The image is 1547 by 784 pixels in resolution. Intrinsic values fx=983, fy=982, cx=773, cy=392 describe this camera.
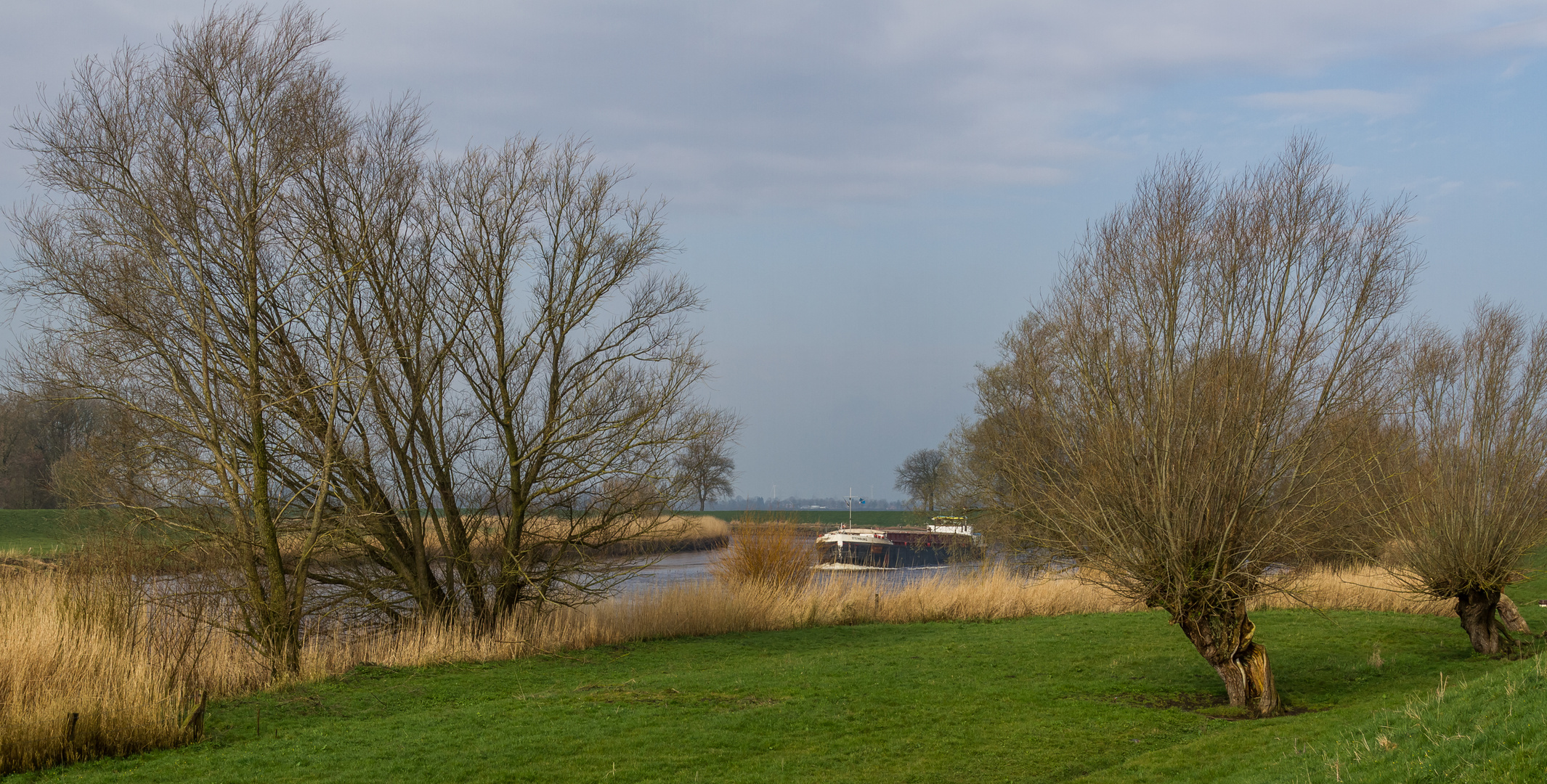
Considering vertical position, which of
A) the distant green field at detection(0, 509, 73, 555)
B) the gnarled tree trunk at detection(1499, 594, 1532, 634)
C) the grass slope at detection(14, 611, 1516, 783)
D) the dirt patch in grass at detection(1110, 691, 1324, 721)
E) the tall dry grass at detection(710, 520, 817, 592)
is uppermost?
the distant green field at detection(0, 509, 73, 555)

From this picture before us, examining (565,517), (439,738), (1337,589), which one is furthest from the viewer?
(1337,589)

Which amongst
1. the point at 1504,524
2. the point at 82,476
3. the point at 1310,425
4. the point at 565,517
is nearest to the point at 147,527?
the point at 82,476

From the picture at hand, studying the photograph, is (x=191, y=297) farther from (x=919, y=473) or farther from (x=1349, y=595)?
(x=919, y=473)

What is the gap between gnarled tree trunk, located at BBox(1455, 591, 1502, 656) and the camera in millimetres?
12453

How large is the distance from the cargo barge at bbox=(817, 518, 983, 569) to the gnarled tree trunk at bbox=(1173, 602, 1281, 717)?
75.6 feet

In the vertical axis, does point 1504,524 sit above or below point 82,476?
below

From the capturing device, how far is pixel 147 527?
12.5 metres

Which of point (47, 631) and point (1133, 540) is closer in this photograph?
point (47, 631)

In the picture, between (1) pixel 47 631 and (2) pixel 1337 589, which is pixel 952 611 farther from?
(1) pixel 47 631

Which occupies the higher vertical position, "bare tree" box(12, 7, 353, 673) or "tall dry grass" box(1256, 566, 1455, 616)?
"bare tree" box(12, 7, 353, 673)

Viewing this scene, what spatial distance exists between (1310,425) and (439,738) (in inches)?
355

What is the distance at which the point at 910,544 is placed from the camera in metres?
52.2

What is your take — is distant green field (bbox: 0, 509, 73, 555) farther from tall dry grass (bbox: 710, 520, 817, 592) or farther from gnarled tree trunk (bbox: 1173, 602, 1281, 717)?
gnarled tree trunk (bbox: 1173, 602, 1281, 717)

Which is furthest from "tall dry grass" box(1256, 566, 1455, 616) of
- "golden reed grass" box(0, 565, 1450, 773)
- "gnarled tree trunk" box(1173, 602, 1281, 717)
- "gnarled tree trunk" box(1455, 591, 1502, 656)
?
"gnarled tree trunk" box(1173, 602, 1281, 717)
